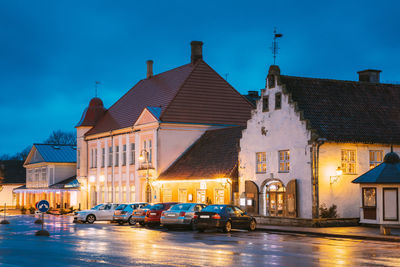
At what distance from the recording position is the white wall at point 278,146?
118 ft

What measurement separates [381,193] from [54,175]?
53.1m

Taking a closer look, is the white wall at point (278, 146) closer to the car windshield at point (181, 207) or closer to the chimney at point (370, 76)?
the car windshield at point (181, 207)

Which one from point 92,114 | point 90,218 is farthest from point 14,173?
point 90,218

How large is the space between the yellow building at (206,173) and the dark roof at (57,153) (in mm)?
29622

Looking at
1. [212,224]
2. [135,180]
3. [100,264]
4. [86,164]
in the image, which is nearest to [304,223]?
[212,224]

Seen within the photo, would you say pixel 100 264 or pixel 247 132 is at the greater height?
pixel 247 132

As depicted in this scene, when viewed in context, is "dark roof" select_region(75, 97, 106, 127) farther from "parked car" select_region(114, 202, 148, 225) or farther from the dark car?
the dark car

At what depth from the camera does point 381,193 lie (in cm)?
3238

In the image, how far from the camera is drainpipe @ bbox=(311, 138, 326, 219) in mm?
35062

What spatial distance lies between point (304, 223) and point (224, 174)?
8794mm

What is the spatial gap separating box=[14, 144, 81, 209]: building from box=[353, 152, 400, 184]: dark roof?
45.4m

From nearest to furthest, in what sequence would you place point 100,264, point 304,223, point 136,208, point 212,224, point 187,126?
point 100,264 → point 212,224 → point 304,223 → point 136,208 → point 187,126

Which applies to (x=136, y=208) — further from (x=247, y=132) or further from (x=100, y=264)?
(x=100, y=264)

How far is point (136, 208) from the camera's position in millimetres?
42344
